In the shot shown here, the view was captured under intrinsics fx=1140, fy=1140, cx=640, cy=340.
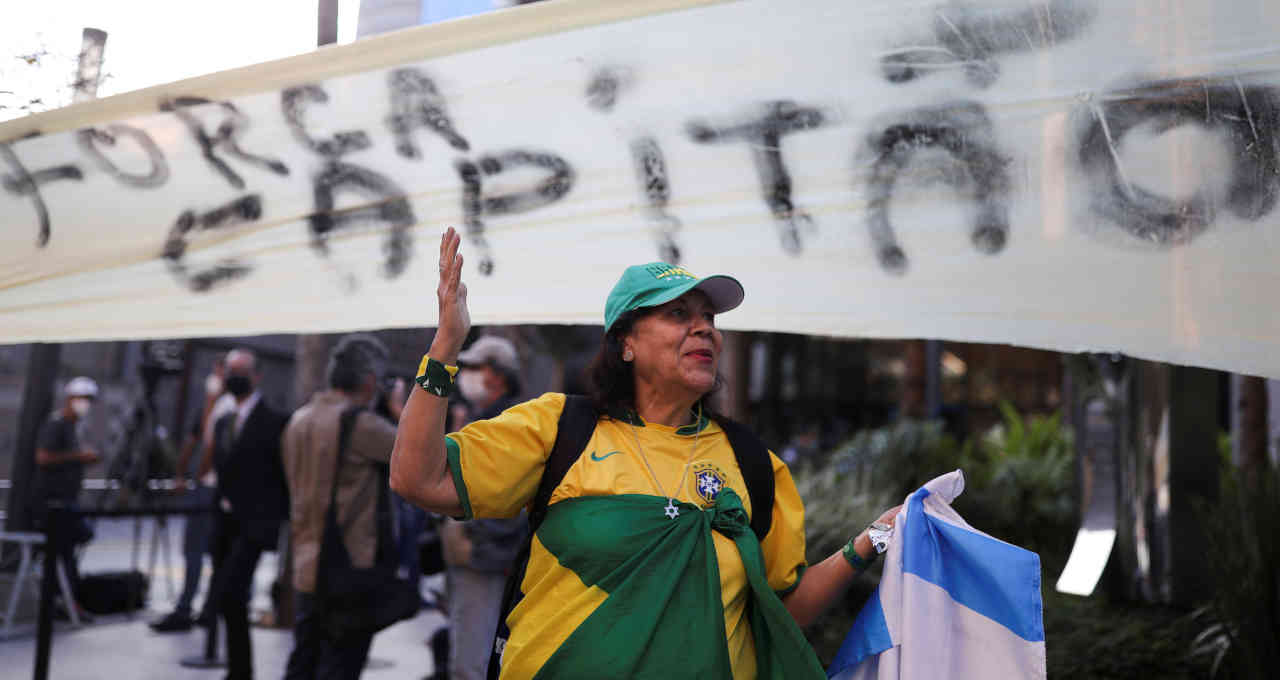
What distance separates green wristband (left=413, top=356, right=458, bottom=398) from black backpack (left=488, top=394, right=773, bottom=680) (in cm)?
35

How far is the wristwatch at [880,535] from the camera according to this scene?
2520mm

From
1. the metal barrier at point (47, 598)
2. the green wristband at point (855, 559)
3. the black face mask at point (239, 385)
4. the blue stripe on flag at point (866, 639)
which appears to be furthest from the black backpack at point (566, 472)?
the black face mask at point (239, 385)

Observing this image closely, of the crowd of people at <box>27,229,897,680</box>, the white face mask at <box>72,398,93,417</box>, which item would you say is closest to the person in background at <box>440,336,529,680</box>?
the crowd of people at <box>27,229,897,680</box>

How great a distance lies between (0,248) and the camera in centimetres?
371

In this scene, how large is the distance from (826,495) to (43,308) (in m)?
5.07

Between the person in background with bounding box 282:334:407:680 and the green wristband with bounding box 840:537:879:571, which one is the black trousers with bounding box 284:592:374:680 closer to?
the person in background with bounding box 282:334:407:680

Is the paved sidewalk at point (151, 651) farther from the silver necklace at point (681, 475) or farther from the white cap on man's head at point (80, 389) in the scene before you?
the silver necklace at point (681, 475)

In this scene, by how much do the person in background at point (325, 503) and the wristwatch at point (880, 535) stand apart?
10.1 feet

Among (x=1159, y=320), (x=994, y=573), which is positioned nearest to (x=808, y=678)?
(x=994, y=573)

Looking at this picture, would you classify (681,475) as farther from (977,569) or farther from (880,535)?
(977,569)

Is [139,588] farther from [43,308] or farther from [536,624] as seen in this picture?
[536,624]

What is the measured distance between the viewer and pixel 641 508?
2.41m

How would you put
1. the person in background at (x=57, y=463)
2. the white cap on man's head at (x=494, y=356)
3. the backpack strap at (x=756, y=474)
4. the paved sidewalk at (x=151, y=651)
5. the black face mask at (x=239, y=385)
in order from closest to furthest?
the backpack strap at (x=756, y=474)
the white cap on man's head at (x=494, y=356)
the paved sidewalk at (x=151, y=651)
the black face mask at (x=239, y=385)
the person in background at (x=57, y=463)

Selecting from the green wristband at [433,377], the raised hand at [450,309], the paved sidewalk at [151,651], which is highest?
the raised hand at [450,309]
